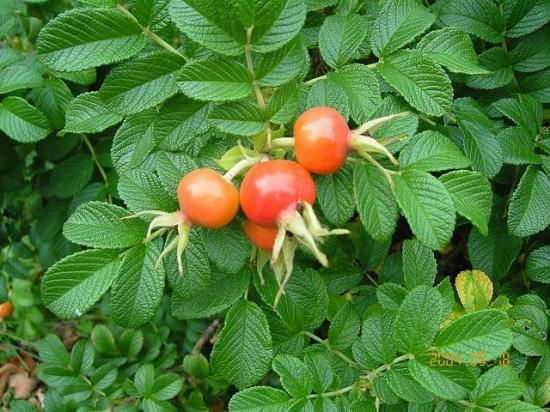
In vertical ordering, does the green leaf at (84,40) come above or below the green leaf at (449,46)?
above

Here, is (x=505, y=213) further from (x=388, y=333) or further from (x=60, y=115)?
(x=60, y=115)

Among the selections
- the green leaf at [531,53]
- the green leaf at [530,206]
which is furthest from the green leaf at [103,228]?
the green leaf at [531,53]

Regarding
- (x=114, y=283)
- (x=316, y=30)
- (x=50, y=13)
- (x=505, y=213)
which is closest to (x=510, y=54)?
(x=505, y=213)

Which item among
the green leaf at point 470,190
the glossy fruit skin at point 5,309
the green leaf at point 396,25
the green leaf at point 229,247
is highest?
the green leaf at point 396,25

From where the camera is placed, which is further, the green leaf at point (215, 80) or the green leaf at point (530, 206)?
the green leaf at point (530, 206)

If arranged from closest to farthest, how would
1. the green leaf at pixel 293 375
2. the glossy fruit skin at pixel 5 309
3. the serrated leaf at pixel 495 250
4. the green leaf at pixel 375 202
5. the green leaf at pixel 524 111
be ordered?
1. the green leaf at pixel 375 202
2. the green leaf at pixel 293 375
3. the green leaf at pixel 524 111
4. the serrated leaf at pixel 495 250
5. the glossy fruit skin at pixel 5 309

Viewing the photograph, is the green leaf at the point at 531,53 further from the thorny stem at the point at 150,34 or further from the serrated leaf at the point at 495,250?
the thorny stem at the point at 150,34

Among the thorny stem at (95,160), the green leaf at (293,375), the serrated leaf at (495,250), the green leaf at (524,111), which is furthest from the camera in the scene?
the thorny stem at (95,160)
